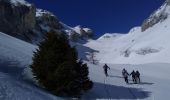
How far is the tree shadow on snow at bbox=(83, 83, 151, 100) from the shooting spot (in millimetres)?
35828

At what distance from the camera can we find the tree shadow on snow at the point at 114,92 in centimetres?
3583

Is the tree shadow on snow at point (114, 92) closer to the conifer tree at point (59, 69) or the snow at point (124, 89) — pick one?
the snow at point (124, 89)

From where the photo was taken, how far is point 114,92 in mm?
38281

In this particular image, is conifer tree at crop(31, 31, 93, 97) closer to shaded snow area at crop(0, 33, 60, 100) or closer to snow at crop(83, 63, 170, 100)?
shaded snow area at crop(0, 33, 60, 100)

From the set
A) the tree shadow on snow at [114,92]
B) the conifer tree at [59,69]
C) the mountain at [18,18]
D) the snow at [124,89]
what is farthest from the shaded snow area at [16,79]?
the mountain at [18,18]

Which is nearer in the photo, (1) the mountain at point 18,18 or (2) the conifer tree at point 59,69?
(2) the conifer tree at point 59,69

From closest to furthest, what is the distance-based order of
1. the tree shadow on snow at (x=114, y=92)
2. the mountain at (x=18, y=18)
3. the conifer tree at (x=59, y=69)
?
1. the conifer tree at (x=59, y=69)
2. the tree shadow on snow at (x=114, y=92)
3. the mountain at (x=18, y=18)

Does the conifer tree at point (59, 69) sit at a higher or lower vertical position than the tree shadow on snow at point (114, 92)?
higher

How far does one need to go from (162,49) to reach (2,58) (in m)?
143

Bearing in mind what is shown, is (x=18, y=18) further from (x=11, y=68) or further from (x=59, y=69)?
(x=59, y=69)

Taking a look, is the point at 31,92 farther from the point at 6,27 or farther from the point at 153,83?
the point at 6,27

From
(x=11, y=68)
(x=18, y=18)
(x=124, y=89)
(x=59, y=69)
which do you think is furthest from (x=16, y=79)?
(x=18, y=18)

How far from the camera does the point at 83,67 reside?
3453cm

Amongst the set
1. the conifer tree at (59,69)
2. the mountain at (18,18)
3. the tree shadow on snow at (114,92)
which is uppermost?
the mountain at (18,18)
